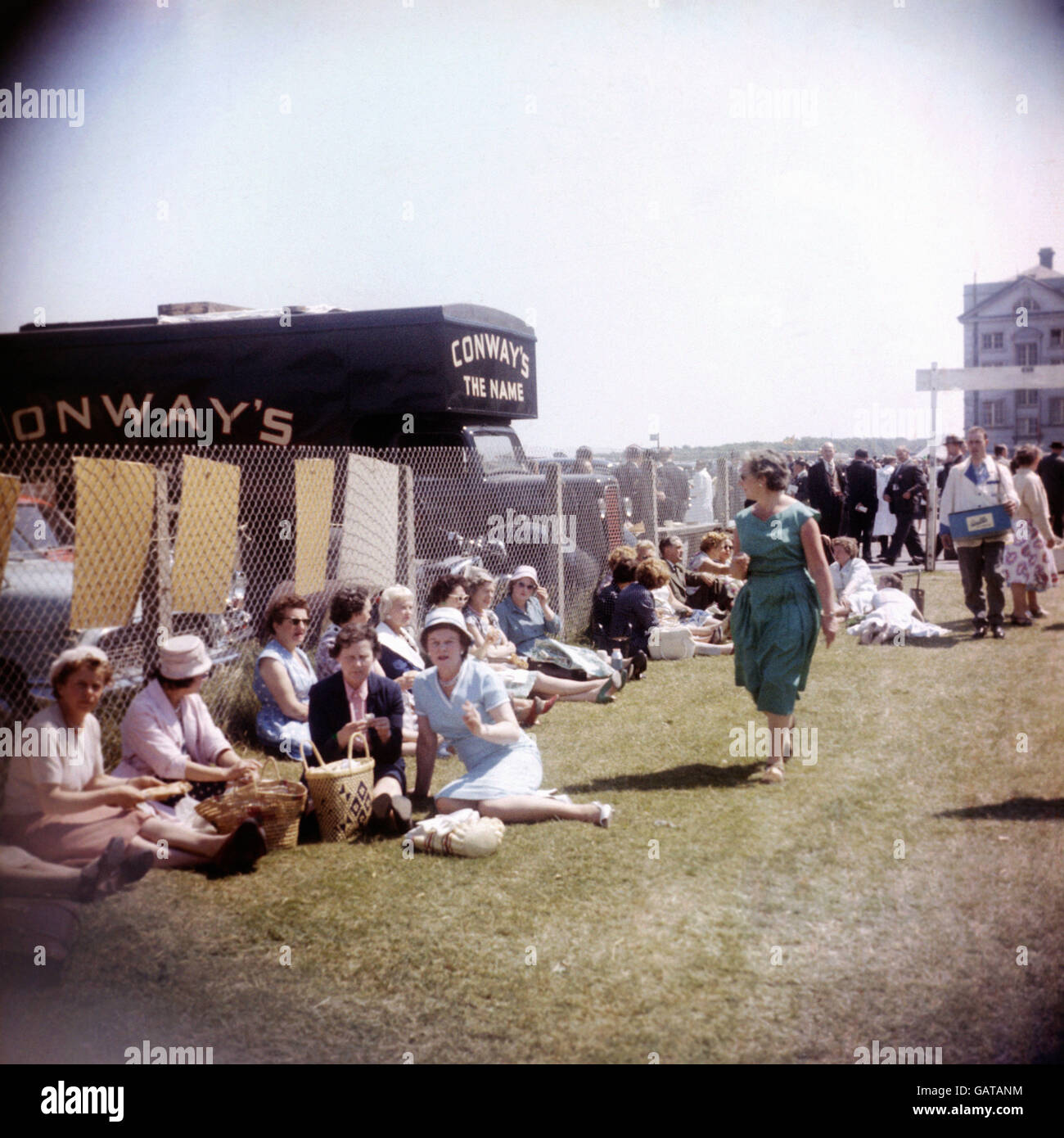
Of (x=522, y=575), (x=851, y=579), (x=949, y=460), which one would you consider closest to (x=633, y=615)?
(x=522, y=575)

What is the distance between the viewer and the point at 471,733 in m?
5.58

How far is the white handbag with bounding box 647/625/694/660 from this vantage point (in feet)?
33.9

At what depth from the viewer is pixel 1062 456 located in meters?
14.8

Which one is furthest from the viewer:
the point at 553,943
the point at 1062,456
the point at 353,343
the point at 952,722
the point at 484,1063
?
the point at 1062,456


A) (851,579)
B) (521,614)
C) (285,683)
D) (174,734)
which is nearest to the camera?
(174,734)

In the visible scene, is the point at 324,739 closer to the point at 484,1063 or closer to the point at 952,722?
Result: the point at 484,1063

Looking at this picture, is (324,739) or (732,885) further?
(324,739)

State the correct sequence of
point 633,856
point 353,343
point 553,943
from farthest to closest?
point 353,343, point 633,856, point 553,943

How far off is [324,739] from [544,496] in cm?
651

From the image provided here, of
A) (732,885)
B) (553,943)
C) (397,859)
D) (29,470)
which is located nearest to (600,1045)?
(553,943)

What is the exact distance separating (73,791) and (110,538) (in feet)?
5.03

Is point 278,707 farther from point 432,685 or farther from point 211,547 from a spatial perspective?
point 432,685

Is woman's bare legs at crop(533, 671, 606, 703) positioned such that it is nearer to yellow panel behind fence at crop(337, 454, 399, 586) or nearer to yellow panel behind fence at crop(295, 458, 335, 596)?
yellow panel behind fence at crop(337, 454, 399, 586)

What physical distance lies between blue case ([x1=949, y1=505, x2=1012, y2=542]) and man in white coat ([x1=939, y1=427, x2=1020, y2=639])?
0.04 meters
